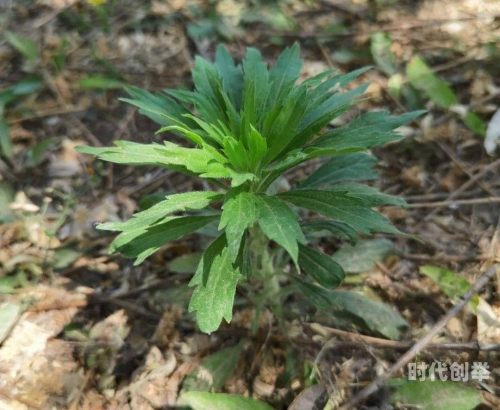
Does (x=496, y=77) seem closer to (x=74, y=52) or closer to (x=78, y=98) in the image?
(x=78, y=98)

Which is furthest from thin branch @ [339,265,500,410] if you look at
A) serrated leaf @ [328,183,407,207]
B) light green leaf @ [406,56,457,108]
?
light green leaf @ [406,56,457,108]

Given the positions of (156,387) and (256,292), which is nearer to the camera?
(156,387)

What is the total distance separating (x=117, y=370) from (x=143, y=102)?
1375 millimetres

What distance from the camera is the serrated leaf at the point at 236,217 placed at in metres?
1.51

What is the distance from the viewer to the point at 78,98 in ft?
12.1

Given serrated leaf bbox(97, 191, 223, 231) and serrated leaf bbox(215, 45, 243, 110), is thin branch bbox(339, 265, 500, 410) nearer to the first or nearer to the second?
serrated leaf bbox(97, 191, 223, 231)

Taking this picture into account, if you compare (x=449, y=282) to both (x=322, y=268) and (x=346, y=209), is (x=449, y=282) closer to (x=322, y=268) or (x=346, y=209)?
(x=322, y=268)

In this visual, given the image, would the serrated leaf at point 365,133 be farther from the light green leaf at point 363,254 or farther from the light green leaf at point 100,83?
the light green leaf at point 100,83

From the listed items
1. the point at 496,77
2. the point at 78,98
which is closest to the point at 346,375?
the point at 496,77

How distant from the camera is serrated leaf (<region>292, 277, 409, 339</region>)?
2.19 m

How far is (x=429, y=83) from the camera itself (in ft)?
10.8

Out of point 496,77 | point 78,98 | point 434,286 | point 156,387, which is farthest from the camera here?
point 78,98

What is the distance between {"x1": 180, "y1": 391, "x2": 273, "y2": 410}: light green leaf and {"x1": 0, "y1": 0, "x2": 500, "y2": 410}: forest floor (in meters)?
0.16

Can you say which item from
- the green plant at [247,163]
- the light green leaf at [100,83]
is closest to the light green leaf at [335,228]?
the green plant at [247,163]
